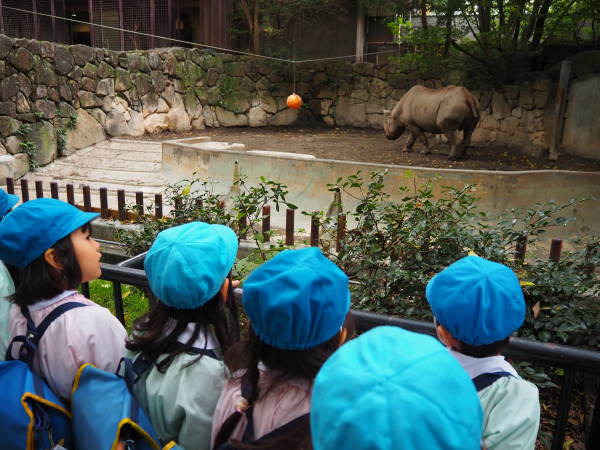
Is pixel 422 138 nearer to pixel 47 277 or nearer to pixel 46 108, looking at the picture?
pixel 46 108

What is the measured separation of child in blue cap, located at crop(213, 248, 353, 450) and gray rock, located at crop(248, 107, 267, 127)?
16.8 metres

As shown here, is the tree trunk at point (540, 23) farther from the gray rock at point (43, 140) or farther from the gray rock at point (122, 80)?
the gray rock at point (43, 140)

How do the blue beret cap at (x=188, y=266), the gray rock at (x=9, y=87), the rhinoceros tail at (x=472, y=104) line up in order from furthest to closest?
the rhinoceros tail at (x=472, y=104) → the gray rock at (x=9, y=87) → the blue beret cap at (x=188, y=266)

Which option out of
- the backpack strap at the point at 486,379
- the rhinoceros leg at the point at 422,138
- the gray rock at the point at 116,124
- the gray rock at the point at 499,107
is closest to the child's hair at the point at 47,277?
the backpack strap at the point at 486,379

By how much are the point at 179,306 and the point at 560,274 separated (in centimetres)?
199

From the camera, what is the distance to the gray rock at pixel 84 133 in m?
12.1

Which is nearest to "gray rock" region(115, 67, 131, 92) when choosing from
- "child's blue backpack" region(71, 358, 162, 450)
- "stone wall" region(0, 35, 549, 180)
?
"stone wall" region(0, 35, 549, 180)

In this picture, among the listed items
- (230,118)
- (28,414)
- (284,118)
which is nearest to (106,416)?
(28,414)

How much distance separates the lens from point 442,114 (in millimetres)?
11250

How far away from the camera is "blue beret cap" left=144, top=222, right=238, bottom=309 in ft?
5.38

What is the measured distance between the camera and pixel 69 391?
1.76 m

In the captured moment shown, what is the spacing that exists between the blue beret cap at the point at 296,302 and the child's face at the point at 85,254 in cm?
97

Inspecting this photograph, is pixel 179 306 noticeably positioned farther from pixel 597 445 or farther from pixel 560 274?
pixel 560 274

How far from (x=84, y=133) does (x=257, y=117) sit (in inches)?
262
